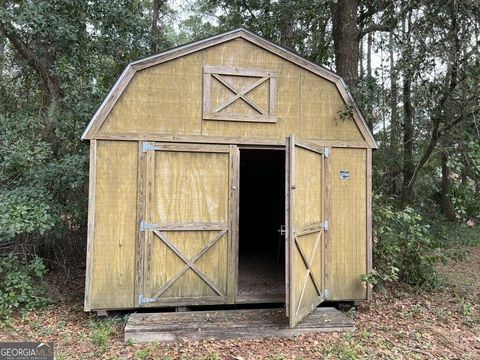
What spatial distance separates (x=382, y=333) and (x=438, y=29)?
4777 millimetres

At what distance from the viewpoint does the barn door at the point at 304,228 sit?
14.0 ft

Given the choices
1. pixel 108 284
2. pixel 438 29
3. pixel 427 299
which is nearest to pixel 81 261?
pixel 108 284

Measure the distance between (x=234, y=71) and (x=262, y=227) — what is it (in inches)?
213

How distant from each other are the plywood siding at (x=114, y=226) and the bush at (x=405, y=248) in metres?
3.64

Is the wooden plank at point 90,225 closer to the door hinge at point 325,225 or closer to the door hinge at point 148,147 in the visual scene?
the door hinge at point 148,147

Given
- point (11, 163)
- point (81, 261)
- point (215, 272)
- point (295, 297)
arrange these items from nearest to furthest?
point (295, 297) → point (215, 272) → point (11, 163) → point (81, 261)

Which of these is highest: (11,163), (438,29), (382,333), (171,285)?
(438,29)

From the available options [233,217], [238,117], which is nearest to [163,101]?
[238,117]

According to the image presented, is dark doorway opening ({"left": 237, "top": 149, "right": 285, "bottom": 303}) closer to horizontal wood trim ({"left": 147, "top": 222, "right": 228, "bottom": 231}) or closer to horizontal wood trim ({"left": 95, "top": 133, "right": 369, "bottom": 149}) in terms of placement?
horizontal wood trim ({"left": 95, "top": 133, "right": 369, "bottom": 149})

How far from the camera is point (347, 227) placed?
17.5ft

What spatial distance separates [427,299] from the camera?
596cm

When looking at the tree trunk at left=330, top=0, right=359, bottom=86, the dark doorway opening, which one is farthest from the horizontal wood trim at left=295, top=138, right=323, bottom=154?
the tree trunk at left=330, top=0, right=359, bottom=86

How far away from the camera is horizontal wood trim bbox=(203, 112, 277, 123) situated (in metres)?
4.95

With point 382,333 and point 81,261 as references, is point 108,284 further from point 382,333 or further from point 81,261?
point 382,333
